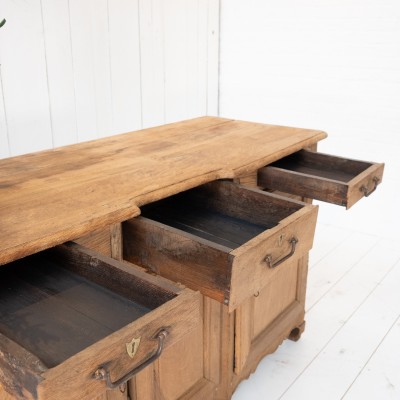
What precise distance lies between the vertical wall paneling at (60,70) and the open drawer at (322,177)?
1.04 m

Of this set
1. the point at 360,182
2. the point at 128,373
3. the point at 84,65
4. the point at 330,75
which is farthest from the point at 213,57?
the point at 128,373

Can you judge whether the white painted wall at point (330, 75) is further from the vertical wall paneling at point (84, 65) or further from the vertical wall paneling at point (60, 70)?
the vertical wall paneling at point (60, 70)

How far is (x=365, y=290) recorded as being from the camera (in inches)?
95.5

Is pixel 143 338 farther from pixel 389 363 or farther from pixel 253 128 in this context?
pixel 389 363

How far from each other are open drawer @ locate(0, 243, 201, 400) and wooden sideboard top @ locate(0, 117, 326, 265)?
9 cm

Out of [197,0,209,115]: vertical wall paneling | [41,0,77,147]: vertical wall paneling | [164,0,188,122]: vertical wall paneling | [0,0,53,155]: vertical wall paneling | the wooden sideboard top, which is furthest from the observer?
[197,0,209,115]: vertical wall paneling

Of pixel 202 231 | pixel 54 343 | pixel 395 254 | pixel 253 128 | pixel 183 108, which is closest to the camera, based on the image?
pixel 54 343

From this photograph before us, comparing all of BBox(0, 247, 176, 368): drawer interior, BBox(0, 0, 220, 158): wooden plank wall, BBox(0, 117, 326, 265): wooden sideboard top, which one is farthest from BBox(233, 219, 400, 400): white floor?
BBox(0, 0, 220, 158): wooden plank wall

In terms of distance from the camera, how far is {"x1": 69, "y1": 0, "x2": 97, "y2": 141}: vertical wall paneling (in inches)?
89.3

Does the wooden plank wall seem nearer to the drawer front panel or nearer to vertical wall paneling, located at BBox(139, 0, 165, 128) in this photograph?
vertical wall paneling, located at BBox(139, 0, 165, 128)

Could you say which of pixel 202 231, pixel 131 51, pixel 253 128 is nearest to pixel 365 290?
pixel 253 128

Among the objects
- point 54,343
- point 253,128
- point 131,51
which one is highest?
point 131,51

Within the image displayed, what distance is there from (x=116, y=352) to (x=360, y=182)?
956mm

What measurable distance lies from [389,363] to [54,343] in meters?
1.42
